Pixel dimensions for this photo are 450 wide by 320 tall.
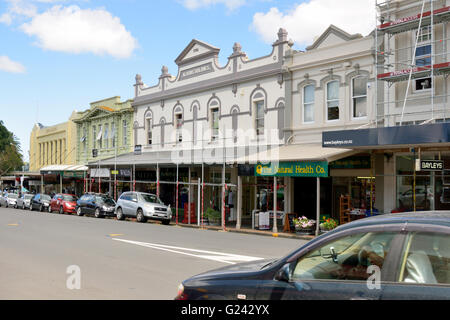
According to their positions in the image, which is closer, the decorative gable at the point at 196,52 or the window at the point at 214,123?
the window at the point at 214,123

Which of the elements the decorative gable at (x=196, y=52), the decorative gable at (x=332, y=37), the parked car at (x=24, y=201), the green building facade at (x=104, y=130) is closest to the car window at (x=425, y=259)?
the decorative gable at (x=332, y=37)

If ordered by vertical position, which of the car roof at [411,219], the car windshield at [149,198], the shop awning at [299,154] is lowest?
the car windshield at [149,198]

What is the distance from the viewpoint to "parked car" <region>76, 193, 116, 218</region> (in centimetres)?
2816

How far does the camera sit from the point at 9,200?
134 ft

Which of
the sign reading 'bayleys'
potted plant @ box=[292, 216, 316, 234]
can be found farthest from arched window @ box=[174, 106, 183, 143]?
potted plant @ box=[292, 216, 316, 234]

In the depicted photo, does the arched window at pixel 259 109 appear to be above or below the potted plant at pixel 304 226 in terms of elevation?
above

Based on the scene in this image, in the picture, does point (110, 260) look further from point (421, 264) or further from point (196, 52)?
point (196, 52)

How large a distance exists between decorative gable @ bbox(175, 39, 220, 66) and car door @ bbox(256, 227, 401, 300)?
80.3 feet

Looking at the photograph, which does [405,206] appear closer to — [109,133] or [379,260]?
[379,260]

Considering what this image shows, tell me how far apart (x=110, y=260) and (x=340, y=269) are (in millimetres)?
8085

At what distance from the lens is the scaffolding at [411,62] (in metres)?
17.0

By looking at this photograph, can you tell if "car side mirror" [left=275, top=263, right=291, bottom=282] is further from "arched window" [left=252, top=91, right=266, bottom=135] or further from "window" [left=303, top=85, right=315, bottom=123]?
"arched window" [left=252, top=91, right=266, bottom=135]

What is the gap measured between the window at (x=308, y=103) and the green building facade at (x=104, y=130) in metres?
15.4

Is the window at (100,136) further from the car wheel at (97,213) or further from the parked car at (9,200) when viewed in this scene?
the car wheel at (97,213)
